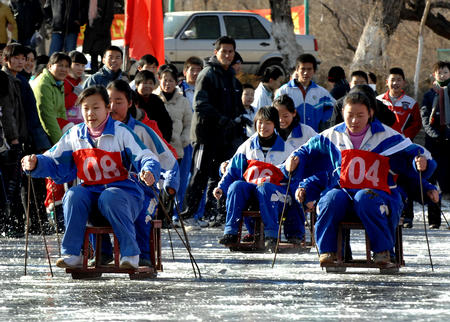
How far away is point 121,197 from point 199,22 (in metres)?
15.8

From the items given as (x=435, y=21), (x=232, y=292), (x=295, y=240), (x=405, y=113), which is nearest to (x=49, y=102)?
(x=295, y=240)

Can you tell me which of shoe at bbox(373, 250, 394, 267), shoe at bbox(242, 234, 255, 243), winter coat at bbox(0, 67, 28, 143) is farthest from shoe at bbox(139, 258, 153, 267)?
winter coat at bbox(0, 67, 28, 143)

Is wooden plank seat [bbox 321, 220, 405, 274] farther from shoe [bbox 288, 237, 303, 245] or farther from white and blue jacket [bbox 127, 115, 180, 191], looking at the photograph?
shoe [bbox 288, 237, 303, 245]

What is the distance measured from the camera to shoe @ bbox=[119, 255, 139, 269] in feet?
26.6

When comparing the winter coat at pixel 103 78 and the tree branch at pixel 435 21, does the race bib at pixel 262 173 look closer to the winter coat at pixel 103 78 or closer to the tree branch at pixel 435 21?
the winter coat at pixel 103 78

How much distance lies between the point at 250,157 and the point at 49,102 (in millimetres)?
2448

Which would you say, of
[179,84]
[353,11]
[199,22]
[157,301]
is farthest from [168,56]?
[353,11]

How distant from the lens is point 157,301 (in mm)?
7141

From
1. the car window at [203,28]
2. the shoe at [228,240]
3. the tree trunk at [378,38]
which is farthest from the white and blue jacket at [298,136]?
the tree trunk at [378,38]

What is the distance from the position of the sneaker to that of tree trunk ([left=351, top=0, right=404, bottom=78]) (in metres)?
17.0

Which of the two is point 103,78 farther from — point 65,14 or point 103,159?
point 103,159

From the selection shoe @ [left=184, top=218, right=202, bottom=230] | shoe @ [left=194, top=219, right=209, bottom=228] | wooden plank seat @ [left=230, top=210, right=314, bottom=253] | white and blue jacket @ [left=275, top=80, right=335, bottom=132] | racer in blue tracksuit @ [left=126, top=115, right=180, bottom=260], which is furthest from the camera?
shoe @ [left=194, top=219, right=209, bottom=228]

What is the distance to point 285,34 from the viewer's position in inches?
950

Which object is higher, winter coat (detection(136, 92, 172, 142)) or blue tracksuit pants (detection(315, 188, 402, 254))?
winter coat (detection(136, 92, 172, 142))
